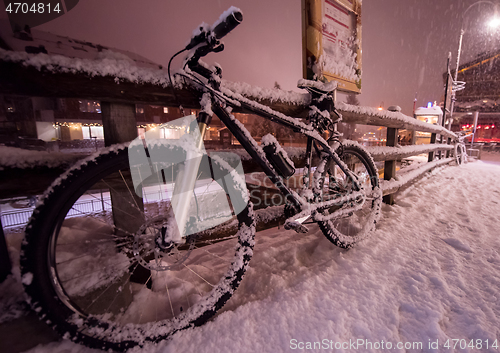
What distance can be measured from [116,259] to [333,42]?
3542 millimetres

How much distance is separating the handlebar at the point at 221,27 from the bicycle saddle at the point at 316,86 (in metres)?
0.93

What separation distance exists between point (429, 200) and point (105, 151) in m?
4.30

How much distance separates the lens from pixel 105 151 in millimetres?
1032

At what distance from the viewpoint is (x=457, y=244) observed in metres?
1.92

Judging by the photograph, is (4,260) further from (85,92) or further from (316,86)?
(316,86)

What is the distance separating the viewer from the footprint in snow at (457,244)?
73.0 inches

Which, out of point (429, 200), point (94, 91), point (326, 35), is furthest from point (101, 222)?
point (429, 200)

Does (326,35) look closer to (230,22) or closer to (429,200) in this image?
(230,22)

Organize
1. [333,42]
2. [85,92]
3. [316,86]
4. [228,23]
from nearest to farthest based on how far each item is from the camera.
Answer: [228,23]
[85,92]
[316,86]
[333,42]

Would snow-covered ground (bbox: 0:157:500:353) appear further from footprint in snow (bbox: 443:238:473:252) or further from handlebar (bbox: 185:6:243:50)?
handlebar (bbox: 185:6:243:50)

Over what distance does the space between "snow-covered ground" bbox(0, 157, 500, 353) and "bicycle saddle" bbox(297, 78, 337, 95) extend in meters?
1.54

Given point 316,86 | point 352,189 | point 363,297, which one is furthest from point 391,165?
point 363,297

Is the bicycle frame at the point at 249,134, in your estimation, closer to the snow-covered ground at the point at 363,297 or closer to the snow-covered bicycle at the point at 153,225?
the snow-covered bicycle at the point at 153,225

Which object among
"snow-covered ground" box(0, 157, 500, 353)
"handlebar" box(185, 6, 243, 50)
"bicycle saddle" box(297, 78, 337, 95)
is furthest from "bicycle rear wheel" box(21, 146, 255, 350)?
"bicycle saddle" box(297, 78, 337, 95)
